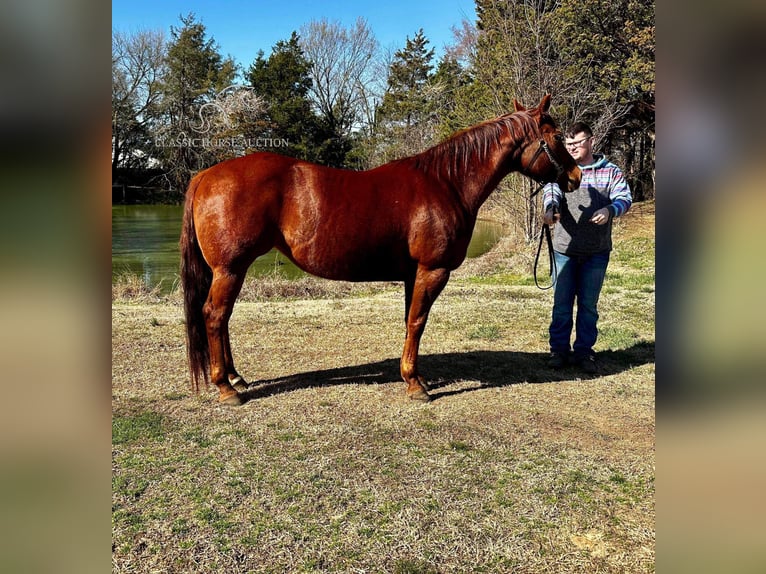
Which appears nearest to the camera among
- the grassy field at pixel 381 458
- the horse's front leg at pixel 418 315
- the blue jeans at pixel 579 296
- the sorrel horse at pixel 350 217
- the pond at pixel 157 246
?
the grassy field at pixel 381 458

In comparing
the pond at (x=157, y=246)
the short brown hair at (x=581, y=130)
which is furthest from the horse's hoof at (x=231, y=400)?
the pond at (x=157, y=246)

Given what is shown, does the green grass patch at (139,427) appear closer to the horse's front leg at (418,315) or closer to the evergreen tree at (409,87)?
the horse's front leg at (418,315)

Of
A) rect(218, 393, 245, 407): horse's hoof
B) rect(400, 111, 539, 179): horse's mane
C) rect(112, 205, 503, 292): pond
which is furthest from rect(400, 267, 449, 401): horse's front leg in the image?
rect(112, 205, 503, 292): pond

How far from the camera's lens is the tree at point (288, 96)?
784 inches

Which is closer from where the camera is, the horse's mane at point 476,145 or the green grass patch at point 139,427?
the green grass patch at point 139,427

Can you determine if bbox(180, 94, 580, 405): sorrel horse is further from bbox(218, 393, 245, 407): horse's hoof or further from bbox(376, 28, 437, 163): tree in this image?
bbox(376, 28, 437, 163): tree

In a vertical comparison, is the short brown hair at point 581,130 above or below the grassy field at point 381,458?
above

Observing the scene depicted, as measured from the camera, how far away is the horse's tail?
3.82 metres

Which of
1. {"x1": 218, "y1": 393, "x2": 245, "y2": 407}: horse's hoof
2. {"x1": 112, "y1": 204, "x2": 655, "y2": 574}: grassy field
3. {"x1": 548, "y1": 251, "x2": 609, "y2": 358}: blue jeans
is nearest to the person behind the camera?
{"x1": 112, "y1": 204, "x2": 655, "y2": 574}: grassy field

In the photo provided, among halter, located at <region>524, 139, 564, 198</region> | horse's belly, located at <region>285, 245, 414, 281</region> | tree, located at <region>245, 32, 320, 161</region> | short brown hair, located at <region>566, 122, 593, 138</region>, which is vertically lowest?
horse's belly, located at <region>285, 245, 414, 281</region>

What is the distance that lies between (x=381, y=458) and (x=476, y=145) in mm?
2477
